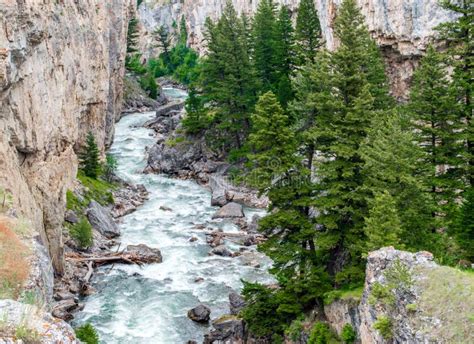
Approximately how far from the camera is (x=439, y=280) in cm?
1611

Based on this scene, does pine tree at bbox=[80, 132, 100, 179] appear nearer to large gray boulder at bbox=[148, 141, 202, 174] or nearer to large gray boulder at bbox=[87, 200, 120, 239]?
large gray boulder at bbox=[87, 200, 120, 239]

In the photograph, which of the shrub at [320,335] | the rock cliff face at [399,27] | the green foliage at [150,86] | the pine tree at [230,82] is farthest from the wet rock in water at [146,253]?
the green foliage at [150,86]

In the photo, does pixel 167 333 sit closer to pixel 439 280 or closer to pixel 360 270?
pixel 360 270

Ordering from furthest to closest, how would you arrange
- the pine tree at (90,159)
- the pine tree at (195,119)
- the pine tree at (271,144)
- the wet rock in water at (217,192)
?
the pine tree at (195,119) → the pine tree at (90,159) → the wet rock in water at (217,192) → the pine tree at (271,144)

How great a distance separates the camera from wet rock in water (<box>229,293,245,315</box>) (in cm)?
2983

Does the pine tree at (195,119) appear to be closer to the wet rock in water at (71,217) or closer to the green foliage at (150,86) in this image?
the wet rock in water at (71,217)

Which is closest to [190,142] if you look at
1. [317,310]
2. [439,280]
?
[317,310]

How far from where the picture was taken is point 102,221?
4203 centimetres

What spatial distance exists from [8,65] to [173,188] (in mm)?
33276

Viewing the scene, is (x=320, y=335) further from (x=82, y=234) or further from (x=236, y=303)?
(x=82, y=234)

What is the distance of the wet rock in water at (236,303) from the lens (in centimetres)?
2983

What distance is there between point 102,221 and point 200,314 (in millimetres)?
15978

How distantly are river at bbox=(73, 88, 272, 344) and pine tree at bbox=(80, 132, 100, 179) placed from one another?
617cm

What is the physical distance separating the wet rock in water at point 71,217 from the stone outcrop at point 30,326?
98.0ft
